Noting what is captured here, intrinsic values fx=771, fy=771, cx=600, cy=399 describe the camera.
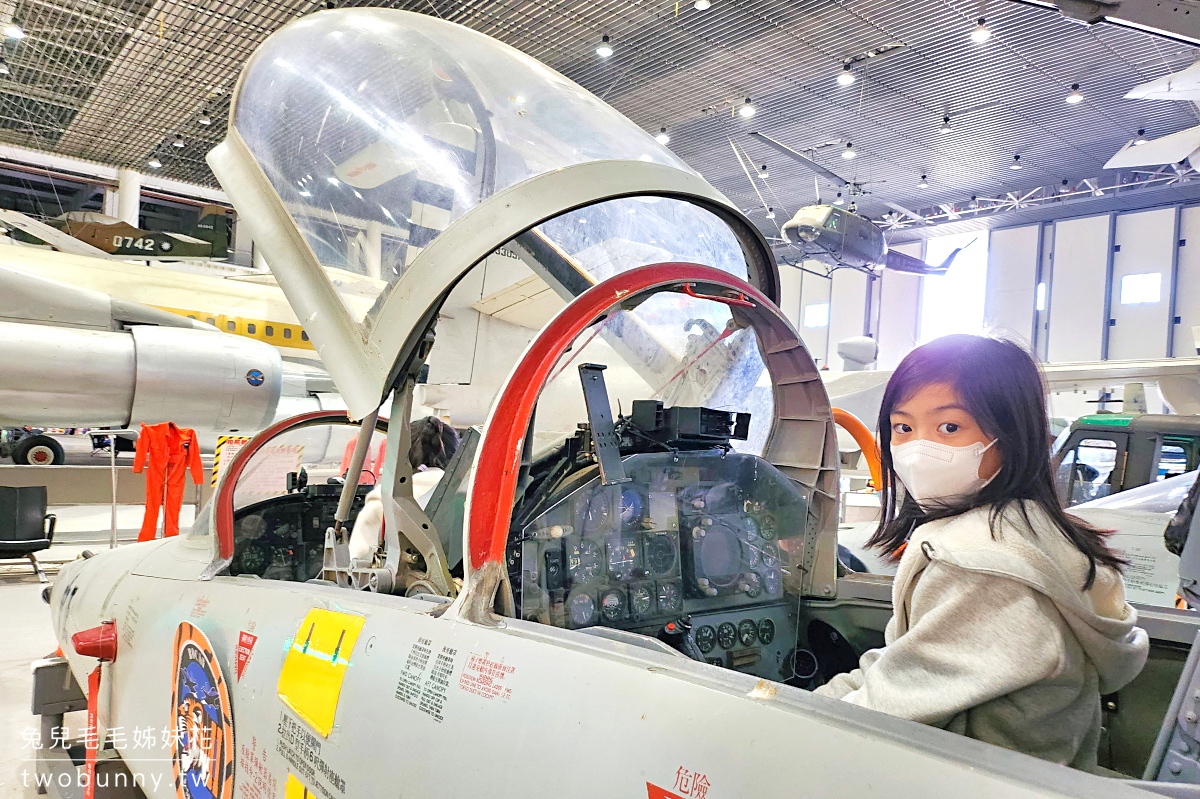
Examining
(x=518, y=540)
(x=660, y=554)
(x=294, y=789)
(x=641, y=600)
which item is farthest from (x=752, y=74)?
(x=294, y=789)

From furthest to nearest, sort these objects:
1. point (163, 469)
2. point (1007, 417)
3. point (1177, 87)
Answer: point (163, 469), point (1177, 87), point (1007, 417)

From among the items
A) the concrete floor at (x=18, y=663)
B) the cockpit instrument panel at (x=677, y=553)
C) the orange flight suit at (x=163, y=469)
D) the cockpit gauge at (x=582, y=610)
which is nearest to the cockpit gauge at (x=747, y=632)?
the cockpit instrument panel at (x=677, y=553)

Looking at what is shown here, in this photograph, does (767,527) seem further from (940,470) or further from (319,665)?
(319,665)

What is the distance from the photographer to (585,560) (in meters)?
1.84

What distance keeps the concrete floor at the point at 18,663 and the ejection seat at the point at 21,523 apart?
1.01ft

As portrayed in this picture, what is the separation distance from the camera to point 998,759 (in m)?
0.85

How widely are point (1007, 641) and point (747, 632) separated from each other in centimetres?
120

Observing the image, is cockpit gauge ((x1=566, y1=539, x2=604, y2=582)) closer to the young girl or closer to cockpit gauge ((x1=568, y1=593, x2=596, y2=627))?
cockpit gauge ((x1=568, y1=593, x2=596, y2=627))

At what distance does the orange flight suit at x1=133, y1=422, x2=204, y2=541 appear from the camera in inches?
263

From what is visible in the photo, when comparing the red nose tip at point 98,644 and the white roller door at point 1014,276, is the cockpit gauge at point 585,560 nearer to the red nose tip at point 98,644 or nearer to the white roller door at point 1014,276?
the red nose tip at point 98,644

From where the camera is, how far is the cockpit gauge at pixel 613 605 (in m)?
1.87

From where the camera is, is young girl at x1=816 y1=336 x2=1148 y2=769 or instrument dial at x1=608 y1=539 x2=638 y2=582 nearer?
young girl at x1=816 y1=336 x2=1148 y2=769

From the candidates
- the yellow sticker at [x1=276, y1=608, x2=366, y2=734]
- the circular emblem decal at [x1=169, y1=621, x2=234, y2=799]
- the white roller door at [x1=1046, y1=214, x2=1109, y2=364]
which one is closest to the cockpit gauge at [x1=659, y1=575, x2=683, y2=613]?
the yellow sticker at [x1=276, y1=608, x2=366, y2=734]

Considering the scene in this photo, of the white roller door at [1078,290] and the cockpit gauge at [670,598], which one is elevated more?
the white roller door at [1078,290]
